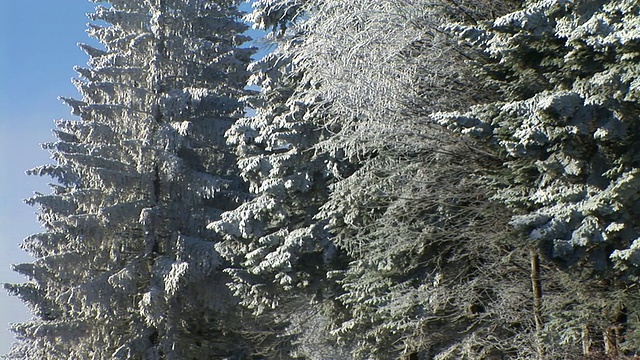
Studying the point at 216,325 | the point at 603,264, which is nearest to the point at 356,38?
the point at 603,264

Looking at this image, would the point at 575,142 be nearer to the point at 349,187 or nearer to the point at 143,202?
the point at 349,187

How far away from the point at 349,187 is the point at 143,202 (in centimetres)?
673

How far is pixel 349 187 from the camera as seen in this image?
44.1 feet

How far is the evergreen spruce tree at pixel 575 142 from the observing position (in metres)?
8.71

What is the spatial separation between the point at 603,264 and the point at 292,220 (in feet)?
22.9

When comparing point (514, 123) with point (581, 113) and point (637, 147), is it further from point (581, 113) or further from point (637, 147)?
point (637, 147)

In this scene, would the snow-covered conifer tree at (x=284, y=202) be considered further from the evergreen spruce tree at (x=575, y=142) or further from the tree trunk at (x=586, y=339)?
the tree trunk at (x=586, y=339)

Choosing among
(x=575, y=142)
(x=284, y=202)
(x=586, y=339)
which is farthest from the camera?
(x=284, y=202)

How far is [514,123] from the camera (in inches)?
372

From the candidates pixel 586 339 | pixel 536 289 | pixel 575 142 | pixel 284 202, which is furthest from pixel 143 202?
pixel 575 142

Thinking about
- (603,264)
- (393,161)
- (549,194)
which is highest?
(393,161)

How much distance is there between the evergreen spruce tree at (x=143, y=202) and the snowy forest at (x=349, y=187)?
0.18 feet

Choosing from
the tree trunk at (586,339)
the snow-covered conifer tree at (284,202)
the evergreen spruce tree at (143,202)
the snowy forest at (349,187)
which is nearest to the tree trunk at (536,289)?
the snowy forest at (349,187)

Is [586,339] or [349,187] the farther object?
[349,187]
